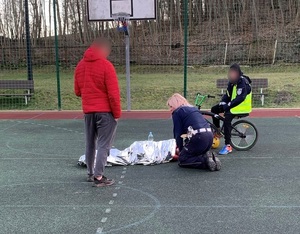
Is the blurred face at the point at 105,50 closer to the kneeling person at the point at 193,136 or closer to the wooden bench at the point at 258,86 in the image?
the kneeling person at the point at 193,136

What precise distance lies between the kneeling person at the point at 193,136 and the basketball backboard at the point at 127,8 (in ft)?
21.3

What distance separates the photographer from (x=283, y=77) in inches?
606

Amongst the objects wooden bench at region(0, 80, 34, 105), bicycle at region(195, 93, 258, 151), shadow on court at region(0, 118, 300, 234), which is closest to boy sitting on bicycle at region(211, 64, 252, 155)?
bicycle at region(195, 93, 258, 151)

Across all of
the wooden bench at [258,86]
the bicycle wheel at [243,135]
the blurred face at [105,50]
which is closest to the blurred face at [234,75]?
the bicycle wheel at [243,135]

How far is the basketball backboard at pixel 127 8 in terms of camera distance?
11.3 m

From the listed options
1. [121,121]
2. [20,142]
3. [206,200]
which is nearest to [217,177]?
[206,200]

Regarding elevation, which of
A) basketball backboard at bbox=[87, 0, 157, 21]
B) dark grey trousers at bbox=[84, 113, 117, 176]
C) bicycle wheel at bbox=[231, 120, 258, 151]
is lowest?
bicycle wheel at bbox=[231, 120, 258, 151]

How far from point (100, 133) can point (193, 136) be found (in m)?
1.42

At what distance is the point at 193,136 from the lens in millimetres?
5320

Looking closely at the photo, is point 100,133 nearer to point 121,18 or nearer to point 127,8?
point 121,18

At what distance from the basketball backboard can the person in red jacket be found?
6944mm

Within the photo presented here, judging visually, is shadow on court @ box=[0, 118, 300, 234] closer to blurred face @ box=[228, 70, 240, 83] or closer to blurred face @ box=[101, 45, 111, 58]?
blurred face @ box=[228, 70, 240, 83]

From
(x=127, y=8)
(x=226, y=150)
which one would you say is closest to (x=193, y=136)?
(x=226, y=150)

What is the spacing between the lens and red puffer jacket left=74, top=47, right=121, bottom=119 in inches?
174
